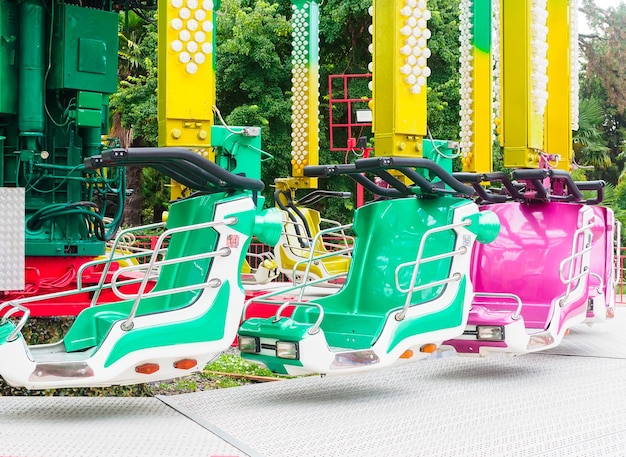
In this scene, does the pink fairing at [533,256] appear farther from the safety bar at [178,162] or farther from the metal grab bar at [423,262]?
the safety bar at [178,162]

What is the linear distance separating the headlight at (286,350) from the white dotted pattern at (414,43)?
2.31 metres

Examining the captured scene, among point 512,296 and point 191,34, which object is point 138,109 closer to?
point 512,296

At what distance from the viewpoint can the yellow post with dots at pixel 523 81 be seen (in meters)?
8.77

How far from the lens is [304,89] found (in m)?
12.2

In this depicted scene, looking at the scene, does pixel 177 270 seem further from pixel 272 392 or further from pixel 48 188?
pixel 48 188

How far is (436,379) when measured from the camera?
24.0 ft

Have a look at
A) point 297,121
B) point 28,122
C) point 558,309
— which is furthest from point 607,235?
point 28,122

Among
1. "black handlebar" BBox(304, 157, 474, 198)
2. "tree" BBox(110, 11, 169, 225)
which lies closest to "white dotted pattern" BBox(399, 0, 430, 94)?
"black handlebar" BBox(304, 157, 474, 198)

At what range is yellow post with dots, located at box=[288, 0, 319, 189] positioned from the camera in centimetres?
1214

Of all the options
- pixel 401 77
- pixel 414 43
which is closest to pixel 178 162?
pixel 401 77

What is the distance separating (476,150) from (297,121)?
9.58ft

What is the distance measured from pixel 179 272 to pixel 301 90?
6.46 meters

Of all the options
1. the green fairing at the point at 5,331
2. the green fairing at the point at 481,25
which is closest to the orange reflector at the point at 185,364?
the green fairing at the point at 5,331

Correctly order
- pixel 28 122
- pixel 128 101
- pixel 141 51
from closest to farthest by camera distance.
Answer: pixel 28 122, pixel 128 101, pixel 141 51
